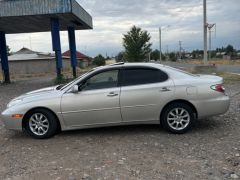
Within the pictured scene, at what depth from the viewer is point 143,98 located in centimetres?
724

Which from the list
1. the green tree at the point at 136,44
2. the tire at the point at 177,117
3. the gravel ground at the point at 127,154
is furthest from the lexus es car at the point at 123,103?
the green tree at the point at 136,44

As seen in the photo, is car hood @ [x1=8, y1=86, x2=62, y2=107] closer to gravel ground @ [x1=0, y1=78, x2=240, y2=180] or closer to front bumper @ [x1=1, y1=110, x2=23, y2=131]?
front bumper @ [x1=1, y1=110, x2=23, y2=131]

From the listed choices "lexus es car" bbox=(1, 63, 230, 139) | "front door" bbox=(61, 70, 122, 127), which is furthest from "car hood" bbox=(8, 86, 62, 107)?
"front door" bbox=(61, 70, 122, 127)

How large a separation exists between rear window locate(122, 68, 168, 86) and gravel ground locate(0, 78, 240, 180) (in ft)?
3.66

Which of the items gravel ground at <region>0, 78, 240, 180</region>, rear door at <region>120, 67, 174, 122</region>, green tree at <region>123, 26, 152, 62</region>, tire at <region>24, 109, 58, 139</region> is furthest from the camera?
green tree at <region>123, 26, 152, 62</region>

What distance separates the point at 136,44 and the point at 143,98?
44.3 meters

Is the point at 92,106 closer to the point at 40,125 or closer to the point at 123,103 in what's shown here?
the point at 123,103

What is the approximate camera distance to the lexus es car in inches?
285

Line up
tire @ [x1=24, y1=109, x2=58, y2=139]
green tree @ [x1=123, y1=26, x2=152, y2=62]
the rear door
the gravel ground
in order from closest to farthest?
the gravel ground < the rear door < tire @ [x1=24, y1=109, x2=58, y2=139] < green tree @ [x1=123, y1=26, x2=152, y2=62]

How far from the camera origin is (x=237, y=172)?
5070 mm

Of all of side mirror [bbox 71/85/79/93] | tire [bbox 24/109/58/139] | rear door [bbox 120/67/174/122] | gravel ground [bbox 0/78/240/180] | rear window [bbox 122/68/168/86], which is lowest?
gravel ground [bbox 0/78/240/180]

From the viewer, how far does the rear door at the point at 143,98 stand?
23.7ft

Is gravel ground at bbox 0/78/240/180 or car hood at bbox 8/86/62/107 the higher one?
car hood at bbox 8/86/62/107

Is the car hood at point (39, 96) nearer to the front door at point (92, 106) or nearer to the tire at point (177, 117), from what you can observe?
the front door at point (92, 106)
